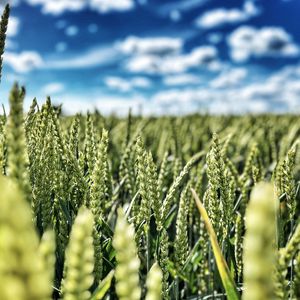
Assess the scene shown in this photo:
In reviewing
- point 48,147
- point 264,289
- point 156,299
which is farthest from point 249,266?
point 48,147

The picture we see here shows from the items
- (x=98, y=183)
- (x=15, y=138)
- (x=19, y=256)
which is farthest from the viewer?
(x=98, y=183)

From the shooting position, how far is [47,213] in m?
1.23

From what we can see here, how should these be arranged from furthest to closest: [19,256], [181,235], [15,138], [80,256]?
[181,235], [15,138], [80,256], [19,256]

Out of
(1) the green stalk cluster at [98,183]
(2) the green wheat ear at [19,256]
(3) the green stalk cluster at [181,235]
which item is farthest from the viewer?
(3) the green stalk cluster at [181,235]

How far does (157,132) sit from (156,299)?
15.6ft

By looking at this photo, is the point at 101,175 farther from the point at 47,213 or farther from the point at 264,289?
the point at 264,289

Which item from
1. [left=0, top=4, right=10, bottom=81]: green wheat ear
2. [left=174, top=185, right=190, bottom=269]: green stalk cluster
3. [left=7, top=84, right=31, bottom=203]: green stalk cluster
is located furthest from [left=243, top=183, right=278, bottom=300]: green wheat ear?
[left=0, top=4, right=10, bottom=81]: green wheat ear

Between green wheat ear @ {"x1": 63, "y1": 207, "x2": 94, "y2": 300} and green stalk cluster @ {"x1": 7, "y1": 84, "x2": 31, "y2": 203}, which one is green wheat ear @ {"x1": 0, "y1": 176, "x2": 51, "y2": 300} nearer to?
green wheat ear @ {"x1": 63, "y1": 207, "x2": 94, "y2": 300}

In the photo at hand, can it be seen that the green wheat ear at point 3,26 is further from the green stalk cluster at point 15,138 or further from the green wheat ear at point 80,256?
the green wheat ear at point 80,256

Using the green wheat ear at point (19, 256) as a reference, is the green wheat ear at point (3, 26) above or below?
above

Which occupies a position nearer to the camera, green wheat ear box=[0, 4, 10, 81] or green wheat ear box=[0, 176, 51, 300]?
green wheat ear box=[0, 176, 51, 300]

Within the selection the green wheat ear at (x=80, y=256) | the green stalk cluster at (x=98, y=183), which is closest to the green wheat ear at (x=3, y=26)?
the green stalk cluster at (x=98, y=183)

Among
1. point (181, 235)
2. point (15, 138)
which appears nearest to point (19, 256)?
point (15, 138)

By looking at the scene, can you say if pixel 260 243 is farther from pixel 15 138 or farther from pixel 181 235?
pixel 181 235
